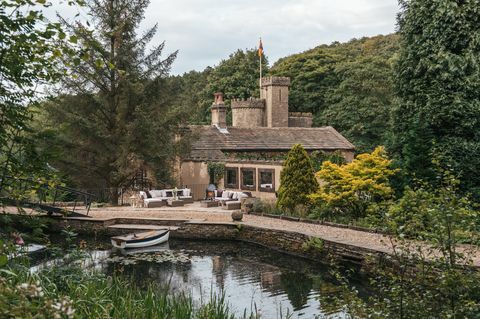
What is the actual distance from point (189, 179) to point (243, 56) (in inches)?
1037

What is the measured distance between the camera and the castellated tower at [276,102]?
4247cm

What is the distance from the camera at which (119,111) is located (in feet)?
80.4

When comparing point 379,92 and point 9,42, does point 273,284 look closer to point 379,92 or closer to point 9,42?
point 9,42

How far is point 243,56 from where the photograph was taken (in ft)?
168

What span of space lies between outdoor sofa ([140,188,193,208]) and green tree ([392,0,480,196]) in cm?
1158

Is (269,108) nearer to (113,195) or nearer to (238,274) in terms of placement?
(113,195)

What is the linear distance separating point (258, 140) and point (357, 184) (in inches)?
553

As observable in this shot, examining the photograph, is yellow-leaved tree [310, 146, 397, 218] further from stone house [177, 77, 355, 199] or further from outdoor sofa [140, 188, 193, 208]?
outdoor sofa [140, 188, 193, 208]

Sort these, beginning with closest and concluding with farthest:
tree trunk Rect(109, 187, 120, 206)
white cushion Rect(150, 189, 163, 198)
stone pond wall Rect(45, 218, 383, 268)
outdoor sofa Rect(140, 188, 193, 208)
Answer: stone pond wall Rect(45, 218, 383, 268) < outdoor sofa Rect(140, 188, 193, 208) < white cushion Rect(150, 189, 163, 198) < tree trunk Rect(109, 187, 120, 206)

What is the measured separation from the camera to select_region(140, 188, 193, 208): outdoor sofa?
23.4m

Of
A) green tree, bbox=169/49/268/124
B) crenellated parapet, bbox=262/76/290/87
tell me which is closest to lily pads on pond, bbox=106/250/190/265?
crenellated parapet, bbox=262/76/290/87

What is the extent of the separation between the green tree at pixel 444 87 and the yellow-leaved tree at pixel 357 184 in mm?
880

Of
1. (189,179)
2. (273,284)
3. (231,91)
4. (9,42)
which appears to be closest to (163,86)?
(189,179)

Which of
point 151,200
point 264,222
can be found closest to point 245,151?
point 151,200
